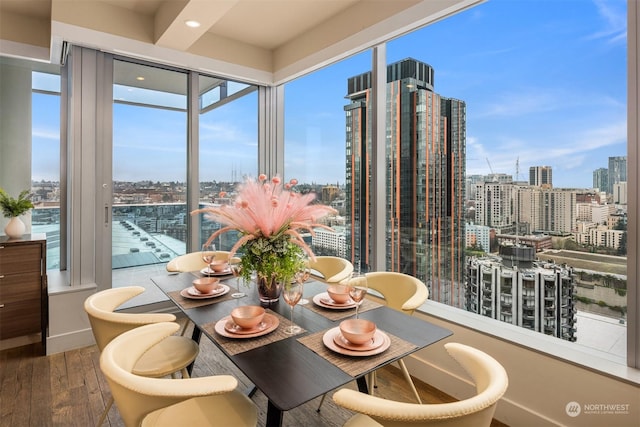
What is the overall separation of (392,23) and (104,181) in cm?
280

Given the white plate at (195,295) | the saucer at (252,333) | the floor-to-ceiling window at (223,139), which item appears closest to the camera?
the saucer at (252,333)

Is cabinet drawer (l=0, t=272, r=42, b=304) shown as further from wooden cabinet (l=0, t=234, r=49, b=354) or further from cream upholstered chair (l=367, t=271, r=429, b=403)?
cream upholstered chair (l=367, t=271, r=429, b=403)

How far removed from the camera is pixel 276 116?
13.5 ft

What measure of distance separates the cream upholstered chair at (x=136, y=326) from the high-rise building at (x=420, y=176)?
1.77m

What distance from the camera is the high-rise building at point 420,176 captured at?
2.52 m

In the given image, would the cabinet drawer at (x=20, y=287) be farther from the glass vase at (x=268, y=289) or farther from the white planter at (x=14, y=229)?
the glass vase at (x=268, y=289)

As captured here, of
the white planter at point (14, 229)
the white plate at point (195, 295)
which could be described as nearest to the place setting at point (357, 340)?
the white plate at point (195, 295)

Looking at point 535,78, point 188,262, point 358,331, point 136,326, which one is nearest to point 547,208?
point 535,78

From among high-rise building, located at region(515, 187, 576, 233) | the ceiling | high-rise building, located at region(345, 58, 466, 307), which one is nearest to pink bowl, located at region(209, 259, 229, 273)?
high-rise building, located at region(345, 58, 466, 307)

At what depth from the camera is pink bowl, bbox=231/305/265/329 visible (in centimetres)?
142

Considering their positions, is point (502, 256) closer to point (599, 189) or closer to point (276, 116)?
point (599, 189)

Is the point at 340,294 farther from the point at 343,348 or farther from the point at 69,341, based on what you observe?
the point at 69,341

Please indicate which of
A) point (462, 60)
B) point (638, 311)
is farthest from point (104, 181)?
point (638, 311)

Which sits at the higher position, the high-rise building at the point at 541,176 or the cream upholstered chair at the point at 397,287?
the high-rise building at the point at 541,176
